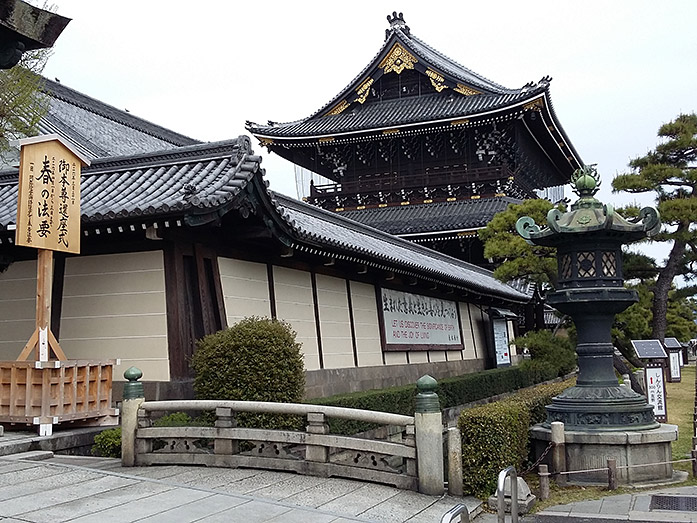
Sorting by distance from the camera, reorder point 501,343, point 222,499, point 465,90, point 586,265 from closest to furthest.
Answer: point 222,499 < point 586,265 < point 501,343 < point 465,90

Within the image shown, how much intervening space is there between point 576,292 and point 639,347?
579 cm

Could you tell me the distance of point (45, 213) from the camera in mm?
10312

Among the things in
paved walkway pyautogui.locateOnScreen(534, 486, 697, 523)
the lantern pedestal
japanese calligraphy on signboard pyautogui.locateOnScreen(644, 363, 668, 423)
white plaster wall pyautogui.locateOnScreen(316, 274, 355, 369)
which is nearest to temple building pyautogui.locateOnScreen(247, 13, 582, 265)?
white plaster wall pyautogui.locateOnScreen(316, 274, 355, 369)

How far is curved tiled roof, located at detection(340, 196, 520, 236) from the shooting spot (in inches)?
1188

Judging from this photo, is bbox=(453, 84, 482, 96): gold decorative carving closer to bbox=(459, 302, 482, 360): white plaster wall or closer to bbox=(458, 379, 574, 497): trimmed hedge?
bbox=(459, 302, 482, 360): white plaster wall

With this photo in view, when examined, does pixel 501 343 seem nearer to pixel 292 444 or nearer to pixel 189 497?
pixel 292 444

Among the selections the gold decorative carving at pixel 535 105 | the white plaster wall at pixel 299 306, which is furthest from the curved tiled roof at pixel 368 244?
the gold decorative carving at pixel 535 105

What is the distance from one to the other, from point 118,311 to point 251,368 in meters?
2.89

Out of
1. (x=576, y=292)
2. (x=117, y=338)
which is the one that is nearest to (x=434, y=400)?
(x=576, y=292)

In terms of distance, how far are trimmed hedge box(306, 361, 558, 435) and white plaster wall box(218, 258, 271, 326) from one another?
196 centimetres

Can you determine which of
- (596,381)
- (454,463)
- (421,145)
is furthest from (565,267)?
(421,145)

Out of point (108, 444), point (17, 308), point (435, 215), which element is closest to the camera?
point (108, 444)

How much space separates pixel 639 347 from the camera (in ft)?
53.4

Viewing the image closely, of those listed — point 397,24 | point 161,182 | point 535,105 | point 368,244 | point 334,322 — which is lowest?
point 334,322
